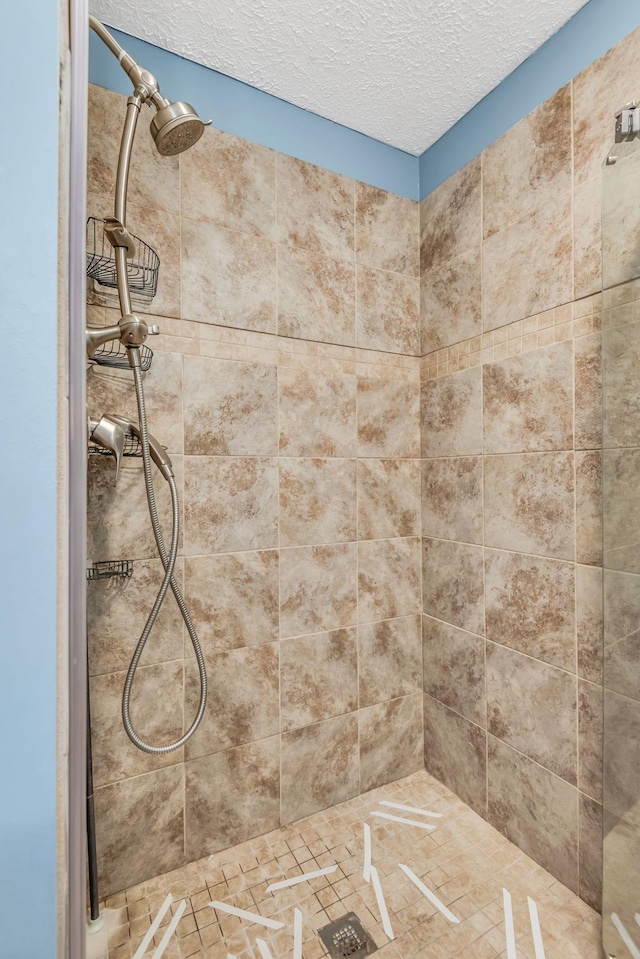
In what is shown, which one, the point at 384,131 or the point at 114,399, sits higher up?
the point at 384,131

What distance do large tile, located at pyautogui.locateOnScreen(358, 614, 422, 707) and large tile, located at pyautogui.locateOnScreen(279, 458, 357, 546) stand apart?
373 mm

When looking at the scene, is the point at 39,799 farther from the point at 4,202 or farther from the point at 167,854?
the point at 167,854

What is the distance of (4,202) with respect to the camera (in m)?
0.43

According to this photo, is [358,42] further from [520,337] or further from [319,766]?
[319,766]

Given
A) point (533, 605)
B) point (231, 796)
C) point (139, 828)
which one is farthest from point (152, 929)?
point (533, 605)

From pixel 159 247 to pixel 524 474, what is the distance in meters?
1.24

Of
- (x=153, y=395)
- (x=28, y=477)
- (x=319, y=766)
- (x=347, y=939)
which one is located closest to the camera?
(x=28, y=477)

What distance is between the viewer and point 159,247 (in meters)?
1.28

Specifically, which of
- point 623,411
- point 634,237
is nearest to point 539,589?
point 623,411

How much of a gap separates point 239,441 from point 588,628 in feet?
3.57

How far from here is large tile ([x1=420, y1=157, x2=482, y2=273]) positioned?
4.88 ft

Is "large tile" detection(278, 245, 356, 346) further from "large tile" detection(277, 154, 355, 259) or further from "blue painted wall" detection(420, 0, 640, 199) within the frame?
"blue painted wall" detection(420, 0, 640, 199)

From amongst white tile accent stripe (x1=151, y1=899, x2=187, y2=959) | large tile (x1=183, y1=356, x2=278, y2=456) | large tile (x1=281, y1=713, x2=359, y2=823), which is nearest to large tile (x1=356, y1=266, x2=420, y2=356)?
large tile (x1=183, y1=356, x2=278, y2=456)

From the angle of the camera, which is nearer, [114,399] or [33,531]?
[33,531]
